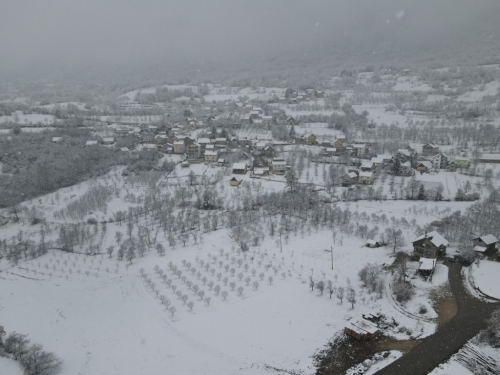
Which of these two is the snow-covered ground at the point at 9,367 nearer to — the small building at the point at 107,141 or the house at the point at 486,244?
the house at the point at 486,244

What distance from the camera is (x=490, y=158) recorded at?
113ft

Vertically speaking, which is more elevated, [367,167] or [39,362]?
[367,167]

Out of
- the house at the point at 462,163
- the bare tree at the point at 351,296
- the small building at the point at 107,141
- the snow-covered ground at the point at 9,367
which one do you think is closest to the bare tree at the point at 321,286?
the bare tree at the point at 351,296

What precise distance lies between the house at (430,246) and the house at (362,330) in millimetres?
6751

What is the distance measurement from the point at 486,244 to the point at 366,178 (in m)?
12.9

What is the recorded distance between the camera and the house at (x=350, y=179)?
104 ft

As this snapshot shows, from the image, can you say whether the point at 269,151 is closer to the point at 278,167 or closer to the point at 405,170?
the point at 278,167

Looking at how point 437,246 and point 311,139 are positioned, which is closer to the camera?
point 437,246

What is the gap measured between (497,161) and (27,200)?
120ft

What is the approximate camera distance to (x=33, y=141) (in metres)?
42.3

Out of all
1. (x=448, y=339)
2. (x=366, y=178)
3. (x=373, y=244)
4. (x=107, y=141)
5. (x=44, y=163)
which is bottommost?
(x=373, y=244)

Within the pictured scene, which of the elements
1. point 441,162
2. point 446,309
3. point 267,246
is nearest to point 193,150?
point 267,246

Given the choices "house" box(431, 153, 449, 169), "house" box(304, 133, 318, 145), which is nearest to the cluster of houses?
"house" box(431, 153, 449, 169)

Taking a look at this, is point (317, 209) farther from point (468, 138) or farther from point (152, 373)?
point (468, 138)
